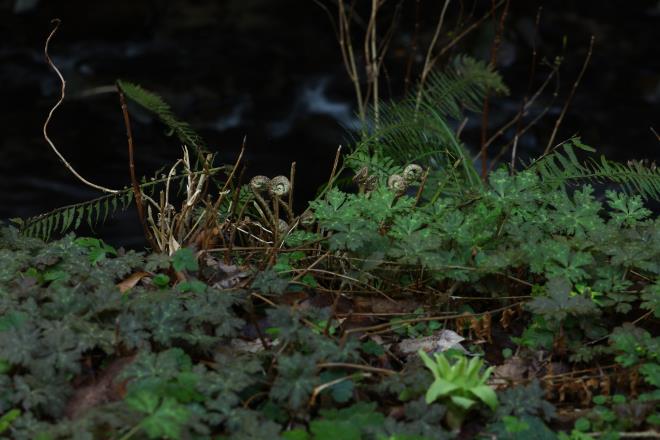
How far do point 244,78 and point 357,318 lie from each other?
6.85 meters

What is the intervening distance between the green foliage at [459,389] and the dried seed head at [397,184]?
969 millimetres

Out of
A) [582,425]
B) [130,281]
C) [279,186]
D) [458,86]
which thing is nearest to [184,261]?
[130,281]

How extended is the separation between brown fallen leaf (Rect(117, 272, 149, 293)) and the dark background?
14.1ft

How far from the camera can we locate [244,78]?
922 centimetres

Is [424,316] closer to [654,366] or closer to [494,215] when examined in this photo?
[494,215]

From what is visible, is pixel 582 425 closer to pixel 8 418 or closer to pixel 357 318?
pixel 357 318

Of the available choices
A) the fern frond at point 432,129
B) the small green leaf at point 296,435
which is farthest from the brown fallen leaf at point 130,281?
the fern frond at point 432,129

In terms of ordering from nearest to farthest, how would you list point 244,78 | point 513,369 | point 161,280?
point 513,369 → point 161,280 → point 244,78

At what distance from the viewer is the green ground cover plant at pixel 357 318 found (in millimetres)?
2176

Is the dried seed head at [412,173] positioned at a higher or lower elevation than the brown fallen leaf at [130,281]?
higher

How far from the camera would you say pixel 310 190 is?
7250 mm

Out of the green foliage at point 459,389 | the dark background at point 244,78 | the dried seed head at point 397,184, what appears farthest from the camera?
the dark background at point 244,78

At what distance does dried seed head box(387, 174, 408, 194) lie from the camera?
3119 mm

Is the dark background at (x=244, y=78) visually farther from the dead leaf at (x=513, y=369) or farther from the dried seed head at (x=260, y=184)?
the dead leaf at (x=513, y=369)
